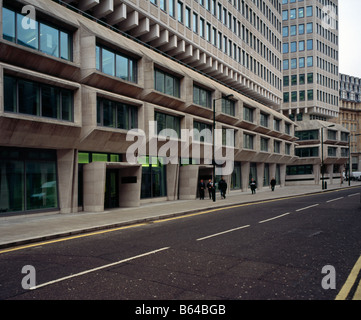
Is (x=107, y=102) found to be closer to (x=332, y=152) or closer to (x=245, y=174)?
(x=245, y=174)

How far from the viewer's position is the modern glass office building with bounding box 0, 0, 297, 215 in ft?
52.5

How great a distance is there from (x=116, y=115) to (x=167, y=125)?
5865 mm

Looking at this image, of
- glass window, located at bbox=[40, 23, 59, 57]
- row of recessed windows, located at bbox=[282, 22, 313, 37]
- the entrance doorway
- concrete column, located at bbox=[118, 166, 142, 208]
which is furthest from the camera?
row of recessed windows, located at bbox=[282, 22, 313, 37]

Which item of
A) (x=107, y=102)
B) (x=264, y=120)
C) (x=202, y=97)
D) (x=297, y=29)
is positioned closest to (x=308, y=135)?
(x=297, y=29)

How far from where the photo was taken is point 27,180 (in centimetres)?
1688

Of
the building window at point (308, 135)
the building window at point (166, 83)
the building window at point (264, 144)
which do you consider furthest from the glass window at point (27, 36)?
the building window at point (308, 135)

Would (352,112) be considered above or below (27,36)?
above

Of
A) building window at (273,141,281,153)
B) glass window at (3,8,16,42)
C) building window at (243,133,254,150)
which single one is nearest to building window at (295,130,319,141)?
building window at (273,141,281,153)

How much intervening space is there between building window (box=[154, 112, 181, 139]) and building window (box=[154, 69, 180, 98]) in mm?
1943

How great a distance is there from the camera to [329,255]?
751 centimetres

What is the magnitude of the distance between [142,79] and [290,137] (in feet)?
128

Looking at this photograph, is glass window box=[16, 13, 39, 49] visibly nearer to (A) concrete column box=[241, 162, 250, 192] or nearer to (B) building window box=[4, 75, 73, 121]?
(B) building window box=[4, 75, 73, 121]

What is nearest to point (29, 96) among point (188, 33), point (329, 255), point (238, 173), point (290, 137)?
point (329, 255)
